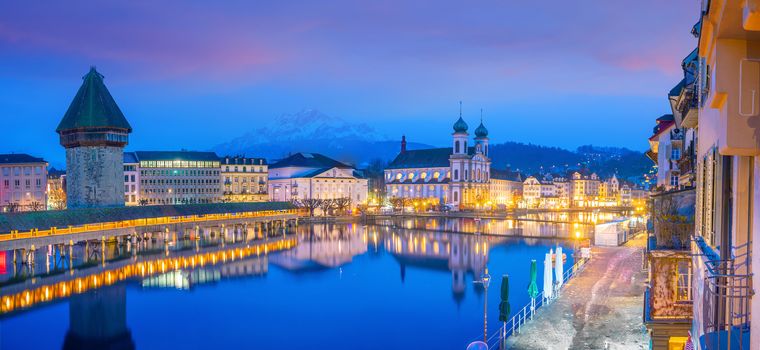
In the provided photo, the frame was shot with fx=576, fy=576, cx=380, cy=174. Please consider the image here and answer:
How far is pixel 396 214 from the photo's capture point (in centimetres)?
10412

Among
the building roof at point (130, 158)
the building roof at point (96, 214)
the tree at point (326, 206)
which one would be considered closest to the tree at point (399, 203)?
the tree at point (326, 206)

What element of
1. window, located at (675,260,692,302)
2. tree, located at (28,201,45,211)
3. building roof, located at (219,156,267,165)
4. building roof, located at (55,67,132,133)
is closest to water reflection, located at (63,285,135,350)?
window, located at (675,260,692,302)

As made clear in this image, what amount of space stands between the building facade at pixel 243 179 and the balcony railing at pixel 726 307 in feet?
339

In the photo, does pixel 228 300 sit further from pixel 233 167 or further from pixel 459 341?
pixel 233 167

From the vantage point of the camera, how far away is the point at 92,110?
60.3 m

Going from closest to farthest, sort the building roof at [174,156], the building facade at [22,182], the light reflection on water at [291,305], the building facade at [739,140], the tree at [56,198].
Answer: the building facade at [739,140] → the light reflection on water at [291,305] → the building facade at [22,182] → the building roof at [174,156] → the tree at [56,198]

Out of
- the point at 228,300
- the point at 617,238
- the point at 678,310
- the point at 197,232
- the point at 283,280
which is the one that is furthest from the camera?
the point at 197,232

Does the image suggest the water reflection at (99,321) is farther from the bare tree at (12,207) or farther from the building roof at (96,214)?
the bare tree at (12,207)

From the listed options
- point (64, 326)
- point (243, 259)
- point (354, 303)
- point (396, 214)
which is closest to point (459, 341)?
point (354, 303)

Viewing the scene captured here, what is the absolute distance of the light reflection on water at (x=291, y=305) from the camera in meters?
25.3

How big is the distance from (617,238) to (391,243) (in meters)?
24.7

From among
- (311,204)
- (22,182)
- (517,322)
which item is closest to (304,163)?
(311,204)

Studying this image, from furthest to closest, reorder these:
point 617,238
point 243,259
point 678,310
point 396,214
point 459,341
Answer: point 396,214 < point 243,259 < point 617,238 < point 459,341 < point 678,310

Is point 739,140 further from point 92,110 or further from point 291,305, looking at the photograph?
point 92,110
